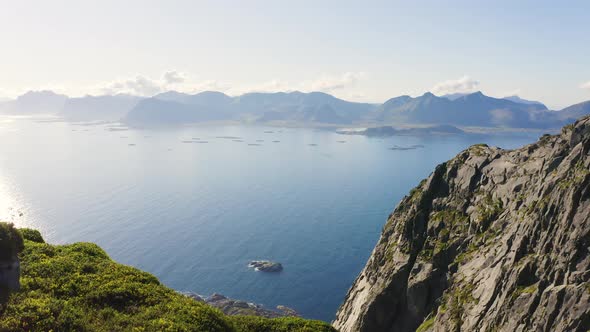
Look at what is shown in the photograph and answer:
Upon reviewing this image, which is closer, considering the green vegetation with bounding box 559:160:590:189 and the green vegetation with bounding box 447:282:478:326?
the green vegetation with bounding box 559:160:590:189

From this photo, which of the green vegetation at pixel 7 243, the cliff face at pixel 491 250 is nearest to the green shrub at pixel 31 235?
the green vegetation at pixel 7 243

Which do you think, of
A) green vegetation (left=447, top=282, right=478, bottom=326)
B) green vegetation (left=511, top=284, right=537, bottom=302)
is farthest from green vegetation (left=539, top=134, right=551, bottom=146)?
green vegetation (left=511, top=284, right=537, bottom=302)

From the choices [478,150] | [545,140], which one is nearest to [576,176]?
[545,140]

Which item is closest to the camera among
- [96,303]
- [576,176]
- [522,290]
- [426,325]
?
[96,303]

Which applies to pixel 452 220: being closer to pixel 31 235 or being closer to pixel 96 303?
pixel 96 303

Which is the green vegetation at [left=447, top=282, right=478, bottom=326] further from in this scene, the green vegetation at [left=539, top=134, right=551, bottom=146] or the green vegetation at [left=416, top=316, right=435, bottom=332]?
the green vegetation at [left=539, top=134, right=551, bottom=146]

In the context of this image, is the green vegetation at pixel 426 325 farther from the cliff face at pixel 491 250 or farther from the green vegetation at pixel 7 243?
the green vegetation at pixel 7 243
